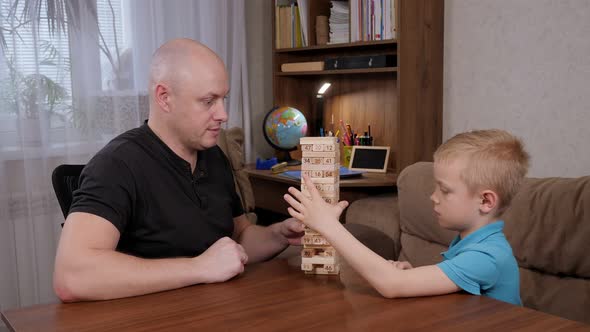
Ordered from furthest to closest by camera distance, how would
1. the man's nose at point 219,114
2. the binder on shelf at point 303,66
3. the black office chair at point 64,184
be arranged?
the binder on shelf at point 303,66
the black office chair at point 64,184
the man's nose at point 219,114

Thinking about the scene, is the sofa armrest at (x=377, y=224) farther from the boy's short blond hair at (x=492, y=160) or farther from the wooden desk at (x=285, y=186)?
the boy's short blond hair at (x=492, y=160)

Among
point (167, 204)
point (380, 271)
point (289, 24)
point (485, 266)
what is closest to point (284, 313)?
point (380, 271)

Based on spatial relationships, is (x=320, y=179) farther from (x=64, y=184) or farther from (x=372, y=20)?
(x=372, y=20)

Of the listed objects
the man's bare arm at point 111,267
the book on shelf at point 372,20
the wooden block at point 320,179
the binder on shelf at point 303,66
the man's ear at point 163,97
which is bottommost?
the man's bare arm at point 111,267

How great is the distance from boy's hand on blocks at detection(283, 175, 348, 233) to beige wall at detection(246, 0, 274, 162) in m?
2.79

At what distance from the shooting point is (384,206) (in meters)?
2.87

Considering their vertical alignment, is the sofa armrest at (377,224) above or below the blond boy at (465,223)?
below

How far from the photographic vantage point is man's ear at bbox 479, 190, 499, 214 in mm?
1397

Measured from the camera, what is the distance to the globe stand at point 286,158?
12.2 feet

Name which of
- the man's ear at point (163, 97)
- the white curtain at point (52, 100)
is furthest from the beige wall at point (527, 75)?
the man's ear at point (163, 97)

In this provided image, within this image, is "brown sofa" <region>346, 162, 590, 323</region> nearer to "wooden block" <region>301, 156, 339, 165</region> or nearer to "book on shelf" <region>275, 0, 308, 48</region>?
"wooden block" <region>301, 156, 339, 165</region>

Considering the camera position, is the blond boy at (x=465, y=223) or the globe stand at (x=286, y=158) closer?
the blond boy at (x=465, y=223)

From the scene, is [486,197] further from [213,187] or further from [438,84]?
[438,84]

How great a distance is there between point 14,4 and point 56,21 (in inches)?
8.5
